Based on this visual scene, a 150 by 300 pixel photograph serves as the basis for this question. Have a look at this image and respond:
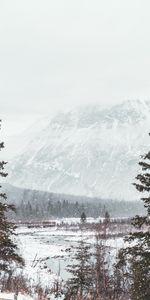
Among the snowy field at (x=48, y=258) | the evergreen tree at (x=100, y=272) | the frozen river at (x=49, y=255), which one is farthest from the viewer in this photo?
the frozen river at (x=49, y=255)

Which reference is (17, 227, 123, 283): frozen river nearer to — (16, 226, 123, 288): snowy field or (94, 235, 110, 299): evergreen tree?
(16, 226, 123, 288): snowy field

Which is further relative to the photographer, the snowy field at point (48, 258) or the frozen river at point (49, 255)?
the frozen river at point (49, 255)

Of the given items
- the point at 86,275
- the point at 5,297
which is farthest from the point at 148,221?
the point at 86,275

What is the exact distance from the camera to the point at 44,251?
9006 cm

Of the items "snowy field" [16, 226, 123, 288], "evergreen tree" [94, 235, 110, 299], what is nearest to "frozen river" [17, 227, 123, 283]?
"snowy field" [16, 226, 123, 288]

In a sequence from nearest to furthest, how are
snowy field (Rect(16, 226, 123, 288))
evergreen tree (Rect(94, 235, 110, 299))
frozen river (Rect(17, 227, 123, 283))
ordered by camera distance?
evergreen tree (Rect(94, 235, 110, 299))
snowy field (Rect(16, 226, 123, 288))
frozen river (Rect(17, 227, 123, 283))

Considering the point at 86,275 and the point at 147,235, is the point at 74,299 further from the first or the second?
the point at 86,275

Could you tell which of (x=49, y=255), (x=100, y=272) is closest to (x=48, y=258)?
(x=49, y=255)

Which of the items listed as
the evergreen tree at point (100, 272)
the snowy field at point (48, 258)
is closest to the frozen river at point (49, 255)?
the snowy field at point (48, 258)

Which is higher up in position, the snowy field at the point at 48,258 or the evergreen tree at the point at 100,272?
the snowy field at the point at 48,258

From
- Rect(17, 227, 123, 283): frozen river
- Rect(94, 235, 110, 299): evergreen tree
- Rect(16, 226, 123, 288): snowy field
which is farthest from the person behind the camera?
Rect(17, 227, 123, 283): frozen river

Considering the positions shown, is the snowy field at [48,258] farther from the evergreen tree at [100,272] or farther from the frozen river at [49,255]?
the evergreen tree at [100,272]

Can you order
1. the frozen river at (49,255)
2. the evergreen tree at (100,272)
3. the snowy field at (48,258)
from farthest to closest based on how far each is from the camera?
1. the frozen river at (49,255)
2. the snowy field at (48,258)
3. the evergreen tree at (100,272)

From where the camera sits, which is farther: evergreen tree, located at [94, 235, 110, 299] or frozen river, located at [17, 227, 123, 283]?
frozen river, located at [17, 227, 123, 283]
